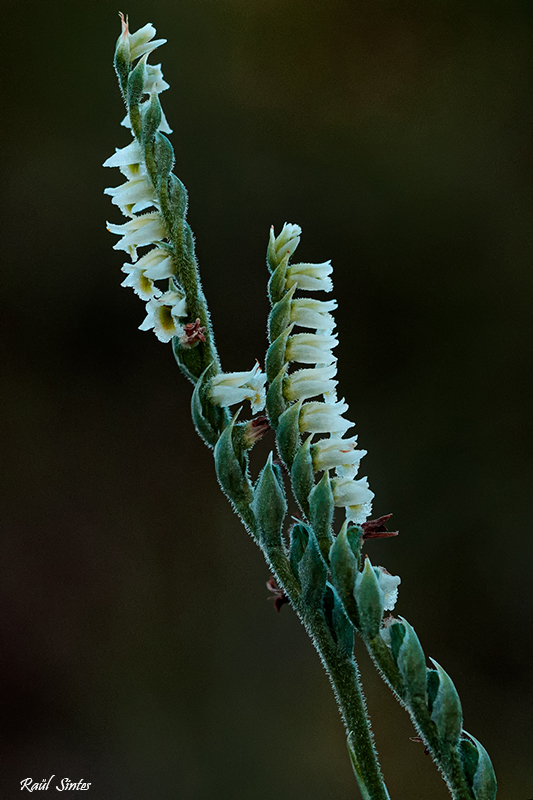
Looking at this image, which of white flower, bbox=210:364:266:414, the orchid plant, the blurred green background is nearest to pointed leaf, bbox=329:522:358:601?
the orchid plant

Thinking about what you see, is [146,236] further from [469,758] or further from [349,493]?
[469,758]

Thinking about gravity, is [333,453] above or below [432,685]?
above

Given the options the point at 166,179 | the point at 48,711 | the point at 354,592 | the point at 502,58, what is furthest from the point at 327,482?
the point at 502,58

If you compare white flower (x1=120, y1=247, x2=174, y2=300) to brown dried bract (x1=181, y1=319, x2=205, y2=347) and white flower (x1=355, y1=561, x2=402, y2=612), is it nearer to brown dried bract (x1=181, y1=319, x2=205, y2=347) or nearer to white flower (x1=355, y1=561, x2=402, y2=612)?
brown dried bract (x1=181, y1=319, x2=205, y2=347)

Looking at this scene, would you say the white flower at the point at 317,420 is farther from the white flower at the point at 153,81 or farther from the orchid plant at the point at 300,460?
the white flower at the point at 153,81

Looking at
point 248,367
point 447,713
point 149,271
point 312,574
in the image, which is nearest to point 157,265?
point 149,271

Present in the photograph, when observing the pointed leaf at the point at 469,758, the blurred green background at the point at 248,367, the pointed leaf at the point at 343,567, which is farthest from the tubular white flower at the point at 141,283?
the blurred green background at the point at 248,367

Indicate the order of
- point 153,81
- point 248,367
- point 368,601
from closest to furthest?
1. point 368,601
2. point 153,81
3. point 248,367
